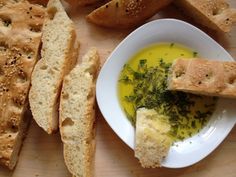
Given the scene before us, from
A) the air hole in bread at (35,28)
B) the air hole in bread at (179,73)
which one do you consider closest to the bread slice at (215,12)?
the air hole in bread at (179,73)

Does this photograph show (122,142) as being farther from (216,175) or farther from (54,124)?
(216,175)

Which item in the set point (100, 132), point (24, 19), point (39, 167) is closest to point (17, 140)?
point (39, 167)

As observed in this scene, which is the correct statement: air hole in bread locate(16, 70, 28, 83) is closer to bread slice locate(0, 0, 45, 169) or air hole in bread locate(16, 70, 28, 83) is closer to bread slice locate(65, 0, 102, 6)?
bread slice locate(0, 0, 45, 169)

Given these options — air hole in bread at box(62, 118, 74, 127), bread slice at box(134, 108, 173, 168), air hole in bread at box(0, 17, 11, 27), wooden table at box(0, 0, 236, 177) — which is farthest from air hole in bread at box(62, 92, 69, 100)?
air hole in bread at box(0, 17, 11, 27)

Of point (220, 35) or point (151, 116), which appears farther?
point (220, 35)

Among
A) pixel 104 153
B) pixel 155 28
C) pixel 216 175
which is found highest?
pixel 155 28

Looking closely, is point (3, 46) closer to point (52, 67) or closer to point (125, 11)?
point (52, 67)

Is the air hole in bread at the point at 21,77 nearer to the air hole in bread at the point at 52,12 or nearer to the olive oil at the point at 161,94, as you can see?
the air hole in bread at the point at 52,12
